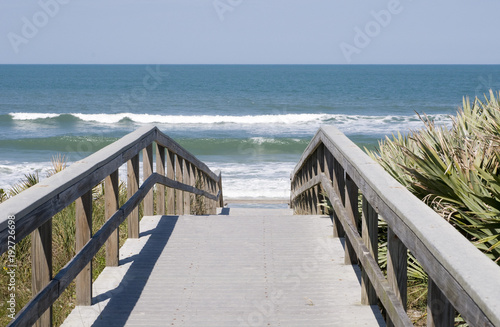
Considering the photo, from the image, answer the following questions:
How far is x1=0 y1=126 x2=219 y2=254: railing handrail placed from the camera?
2379mm

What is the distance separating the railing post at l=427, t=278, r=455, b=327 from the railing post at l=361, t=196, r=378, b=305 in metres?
1.22

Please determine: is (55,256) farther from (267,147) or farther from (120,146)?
(267,147)

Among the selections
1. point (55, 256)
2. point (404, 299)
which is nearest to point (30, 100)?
point (55, 256)

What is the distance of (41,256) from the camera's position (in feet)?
9.14

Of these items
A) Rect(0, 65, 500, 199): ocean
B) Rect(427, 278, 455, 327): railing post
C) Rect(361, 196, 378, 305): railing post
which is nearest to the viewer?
Rect(427, 278, 455, 327): railing post

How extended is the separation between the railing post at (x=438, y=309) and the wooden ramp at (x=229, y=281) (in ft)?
4.55

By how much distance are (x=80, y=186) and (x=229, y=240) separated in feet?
7.44

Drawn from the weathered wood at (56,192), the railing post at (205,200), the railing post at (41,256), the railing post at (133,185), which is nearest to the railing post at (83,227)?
the weathered wood at (56,192)

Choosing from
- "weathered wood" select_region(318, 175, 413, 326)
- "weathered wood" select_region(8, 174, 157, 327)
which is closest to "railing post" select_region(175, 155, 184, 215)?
"weathered wood" select_region(8, 174, 157, 327)

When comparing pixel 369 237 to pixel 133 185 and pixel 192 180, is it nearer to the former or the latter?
pixel 133 185

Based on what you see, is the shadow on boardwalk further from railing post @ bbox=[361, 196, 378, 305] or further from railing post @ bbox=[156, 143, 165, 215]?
railing post @ bbox=[361, 196, 378, 305]

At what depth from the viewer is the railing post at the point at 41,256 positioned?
276cm

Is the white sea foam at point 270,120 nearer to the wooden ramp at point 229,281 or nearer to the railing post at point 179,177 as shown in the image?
the railing post at point 179,177

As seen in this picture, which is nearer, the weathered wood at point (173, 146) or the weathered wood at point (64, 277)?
the weathered wood at point (64, 277)
